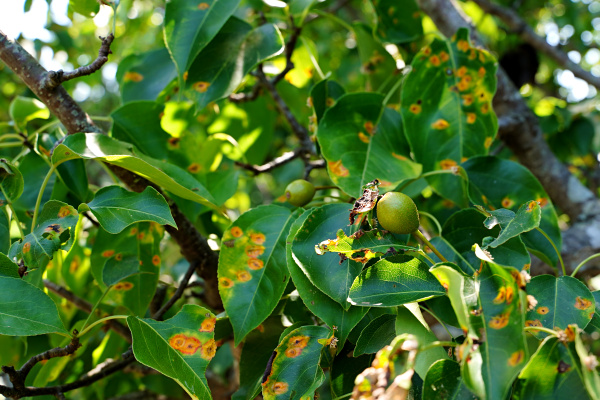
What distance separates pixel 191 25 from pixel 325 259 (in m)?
0.67

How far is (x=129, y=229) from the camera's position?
1.15m

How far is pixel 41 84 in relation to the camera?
3.29ft

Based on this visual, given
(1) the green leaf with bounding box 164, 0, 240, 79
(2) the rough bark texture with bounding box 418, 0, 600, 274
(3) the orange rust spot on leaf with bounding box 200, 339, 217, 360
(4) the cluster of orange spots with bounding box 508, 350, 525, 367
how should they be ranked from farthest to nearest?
(2) the rough bark texture with bounding box 418, 0, 600, 274, (1) the green leaf with bounding box 164, 0, 240, 79, (3) the orange rust spot on leaf with bounding box 200, 339, 217, 360, (4) the cluster of orange spots with bounding box 508, 350, 525, 367

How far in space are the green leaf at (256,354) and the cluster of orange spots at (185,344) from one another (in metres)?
0.14

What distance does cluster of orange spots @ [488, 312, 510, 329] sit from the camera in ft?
2.02

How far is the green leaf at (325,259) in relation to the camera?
80cm

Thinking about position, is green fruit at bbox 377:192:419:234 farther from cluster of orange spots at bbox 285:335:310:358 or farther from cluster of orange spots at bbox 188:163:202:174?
cluster of orange spots at bbox 188:163:202:174

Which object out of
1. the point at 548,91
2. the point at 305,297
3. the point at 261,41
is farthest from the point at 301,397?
the point at 548,91

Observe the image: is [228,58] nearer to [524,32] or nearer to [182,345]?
[182,345]

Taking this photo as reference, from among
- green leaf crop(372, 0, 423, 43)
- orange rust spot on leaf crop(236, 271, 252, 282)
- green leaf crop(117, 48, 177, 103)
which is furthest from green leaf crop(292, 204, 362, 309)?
green leaf crop(372, 0, 423, 43)

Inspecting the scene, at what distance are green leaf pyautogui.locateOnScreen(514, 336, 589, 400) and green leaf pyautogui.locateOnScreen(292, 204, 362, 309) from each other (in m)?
0.27

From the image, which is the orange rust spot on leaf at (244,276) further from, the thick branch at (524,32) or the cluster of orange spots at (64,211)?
the thick branch at (524,32)

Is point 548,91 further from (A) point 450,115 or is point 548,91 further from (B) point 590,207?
(A) point 450,115

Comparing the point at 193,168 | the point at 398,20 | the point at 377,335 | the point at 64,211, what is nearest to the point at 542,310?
the point at 377,335
